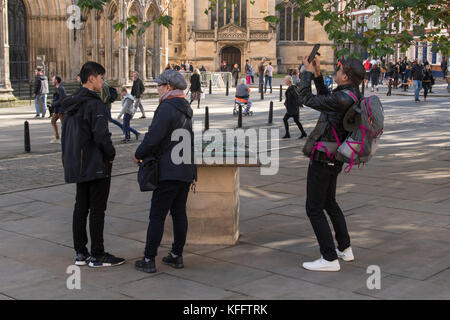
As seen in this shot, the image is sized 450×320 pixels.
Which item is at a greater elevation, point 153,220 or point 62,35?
point 62,35

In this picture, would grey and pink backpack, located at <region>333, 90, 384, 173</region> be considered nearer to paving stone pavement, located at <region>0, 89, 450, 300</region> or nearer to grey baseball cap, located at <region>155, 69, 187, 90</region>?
paving stone pavement, located at <region>0, 89, 450, 300</region>

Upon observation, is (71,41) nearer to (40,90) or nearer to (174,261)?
(40,90)

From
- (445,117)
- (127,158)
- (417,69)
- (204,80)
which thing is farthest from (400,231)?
(204,80)

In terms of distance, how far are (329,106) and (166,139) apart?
4.84 ft

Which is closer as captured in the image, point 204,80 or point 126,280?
point 126,280

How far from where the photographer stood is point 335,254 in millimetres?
6348

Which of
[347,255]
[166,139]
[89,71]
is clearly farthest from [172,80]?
[347,255]

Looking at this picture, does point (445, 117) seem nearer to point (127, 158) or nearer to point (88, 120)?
point (127, 158)

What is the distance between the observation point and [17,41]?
1169 inches

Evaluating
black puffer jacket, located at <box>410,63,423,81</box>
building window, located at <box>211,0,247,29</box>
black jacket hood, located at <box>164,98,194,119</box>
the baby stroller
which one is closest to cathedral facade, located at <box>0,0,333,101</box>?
the baby stroller

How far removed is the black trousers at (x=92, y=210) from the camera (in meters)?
6.40

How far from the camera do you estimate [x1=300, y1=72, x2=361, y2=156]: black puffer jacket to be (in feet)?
20.0

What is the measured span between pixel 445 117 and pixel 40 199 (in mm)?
17108
